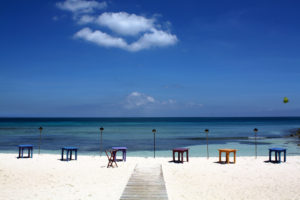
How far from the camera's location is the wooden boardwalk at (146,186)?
24.5 feet

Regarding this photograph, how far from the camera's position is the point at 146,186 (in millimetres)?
8523

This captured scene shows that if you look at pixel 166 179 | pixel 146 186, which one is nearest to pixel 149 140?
pixel 166 179

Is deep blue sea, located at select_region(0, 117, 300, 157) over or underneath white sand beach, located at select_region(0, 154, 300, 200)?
underneath

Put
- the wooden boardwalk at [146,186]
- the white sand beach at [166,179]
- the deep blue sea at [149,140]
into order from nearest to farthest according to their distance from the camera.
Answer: the wooden boardwalk at [146,186], the white sand beach at [166,179], the deep blue sea at [149,140]

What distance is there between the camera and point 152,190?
26.5 feet

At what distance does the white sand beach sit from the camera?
8.04 meters

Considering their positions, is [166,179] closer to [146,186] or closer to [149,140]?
[146,186]

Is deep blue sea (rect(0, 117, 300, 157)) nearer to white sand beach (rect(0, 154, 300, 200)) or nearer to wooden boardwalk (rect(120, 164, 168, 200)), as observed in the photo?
white sand beach (rect(0, 154, 300, 200))

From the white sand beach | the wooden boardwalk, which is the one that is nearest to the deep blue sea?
the white sand beach

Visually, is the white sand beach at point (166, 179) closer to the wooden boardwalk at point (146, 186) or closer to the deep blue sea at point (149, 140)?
the wooden boardwalk at point (146, 186)

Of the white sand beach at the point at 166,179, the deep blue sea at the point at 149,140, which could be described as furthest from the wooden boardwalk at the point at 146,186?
the deep blue sea at the point at 149,140

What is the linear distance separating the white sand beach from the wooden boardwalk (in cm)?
27

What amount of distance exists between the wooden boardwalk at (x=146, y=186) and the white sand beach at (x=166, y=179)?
10.8 inches

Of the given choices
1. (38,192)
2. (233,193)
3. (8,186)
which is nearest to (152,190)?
(233,193)
